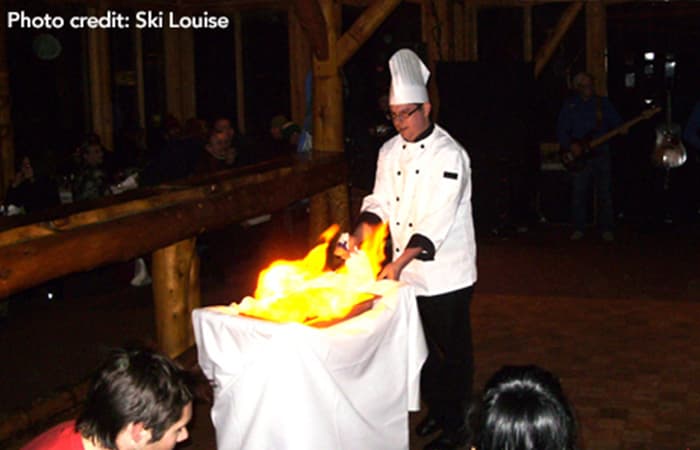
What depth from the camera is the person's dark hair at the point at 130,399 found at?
104 inches

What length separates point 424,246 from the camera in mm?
4637

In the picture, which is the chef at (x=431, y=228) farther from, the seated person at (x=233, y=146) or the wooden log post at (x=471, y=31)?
the wooden log post at (x=471, y=31)

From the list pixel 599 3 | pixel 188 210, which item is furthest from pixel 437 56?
pixel 188 210

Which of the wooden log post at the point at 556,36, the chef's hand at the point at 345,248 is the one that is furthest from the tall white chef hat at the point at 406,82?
the wooden log post at the point at 556,36

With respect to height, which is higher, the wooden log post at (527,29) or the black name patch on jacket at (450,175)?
the wooden log post at (527,29)

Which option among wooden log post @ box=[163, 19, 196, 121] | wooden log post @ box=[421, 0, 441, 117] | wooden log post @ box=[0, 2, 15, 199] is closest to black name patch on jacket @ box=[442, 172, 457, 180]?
wooden log post @ box=[0, 2, 15, 199]

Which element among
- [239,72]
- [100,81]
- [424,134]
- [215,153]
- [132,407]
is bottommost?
[132,407]

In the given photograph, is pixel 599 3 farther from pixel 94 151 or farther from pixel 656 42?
pixel 94 151

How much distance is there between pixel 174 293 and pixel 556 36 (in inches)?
282

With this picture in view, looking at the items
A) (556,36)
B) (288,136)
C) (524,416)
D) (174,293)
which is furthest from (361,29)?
(524,416)

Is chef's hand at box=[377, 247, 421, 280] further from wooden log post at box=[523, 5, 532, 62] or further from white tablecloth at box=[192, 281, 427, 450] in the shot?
wooden log post at box=[523, 5, 532, 62]

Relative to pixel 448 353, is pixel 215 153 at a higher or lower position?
higher

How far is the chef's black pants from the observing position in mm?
4852

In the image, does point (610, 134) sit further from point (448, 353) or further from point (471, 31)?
point (448, 353)
